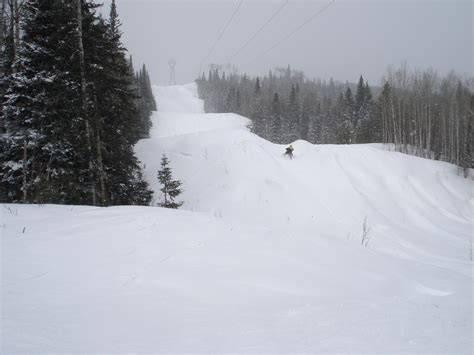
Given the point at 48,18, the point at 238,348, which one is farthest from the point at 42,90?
the point at 238,348

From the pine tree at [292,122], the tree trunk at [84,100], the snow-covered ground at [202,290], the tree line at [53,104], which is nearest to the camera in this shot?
the snow-covered ground at [202,290]

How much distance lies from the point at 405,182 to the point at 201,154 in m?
18.2

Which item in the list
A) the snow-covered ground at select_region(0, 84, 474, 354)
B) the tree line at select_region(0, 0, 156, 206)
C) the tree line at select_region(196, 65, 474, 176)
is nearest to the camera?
the snow-covered ground at select_region(0, 84, 474, 354)

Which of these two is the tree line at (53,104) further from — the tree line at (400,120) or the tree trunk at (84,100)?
the tree line at (400,120)

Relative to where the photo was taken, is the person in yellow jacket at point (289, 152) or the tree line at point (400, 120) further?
the tree line at point (400, 120)

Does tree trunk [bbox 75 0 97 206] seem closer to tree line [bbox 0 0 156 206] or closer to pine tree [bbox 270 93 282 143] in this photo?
tree line [bbox 0 0 156 206]

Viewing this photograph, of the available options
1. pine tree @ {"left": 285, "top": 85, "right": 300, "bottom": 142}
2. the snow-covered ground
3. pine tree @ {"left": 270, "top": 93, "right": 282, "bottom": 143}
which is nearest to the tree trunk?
the snow-covered ground

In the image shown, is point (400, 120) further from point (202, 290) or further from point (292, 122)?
point (202, 290)

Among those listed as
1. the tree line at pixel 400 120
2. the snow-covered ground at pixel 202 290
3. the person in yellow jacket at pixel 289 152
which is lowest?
the snow-covered ground at pixel 202 290

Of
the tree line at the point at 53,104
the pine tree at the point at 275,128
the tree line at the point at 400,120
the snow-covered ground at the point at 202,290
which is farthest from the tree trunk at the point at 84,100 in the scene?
the pine tree at the point at 275,128

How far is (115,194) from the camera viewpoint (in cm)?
1340

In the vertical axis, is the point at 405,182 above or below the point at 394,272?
above

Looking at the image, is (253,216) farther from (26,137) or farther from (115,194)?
(26,137)

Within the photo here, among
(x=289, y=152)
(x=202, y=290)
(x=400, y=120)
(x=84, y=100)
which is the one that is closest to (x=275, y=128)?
(x=400, y=120)
